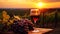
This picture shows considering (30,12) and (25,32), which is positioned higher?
(30,12)

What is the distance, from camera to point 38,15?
1.86 meters

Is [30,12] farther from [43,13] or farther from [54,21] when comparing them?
[54,21]

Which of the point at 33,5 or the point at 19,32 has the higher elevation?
the point at 33,5

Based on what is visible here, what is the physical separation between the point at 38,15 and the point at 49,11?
5.6 inches

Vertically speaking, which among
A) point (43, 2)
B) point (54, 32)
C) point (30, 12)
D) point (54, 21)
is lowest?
point (54, 32)

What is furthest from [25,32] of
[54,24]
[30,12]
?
[54,24]

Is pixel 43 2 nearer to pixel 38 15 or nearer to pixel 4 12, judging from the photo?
pixel 38 15

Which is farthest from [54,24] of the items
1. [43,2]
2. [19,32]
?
[19,32]

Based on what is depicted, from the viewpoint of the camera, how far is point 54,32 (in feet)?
6.07

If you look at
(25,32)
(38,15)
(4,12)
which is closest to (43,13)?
(38,15)

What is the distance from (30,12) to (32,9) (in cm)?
5

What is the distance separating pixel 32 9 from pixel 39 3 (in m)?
0.12

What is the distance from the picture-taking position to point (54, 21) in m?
1.85

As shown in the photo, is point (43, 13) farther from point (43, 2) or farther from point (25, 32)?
point (25, 32)
